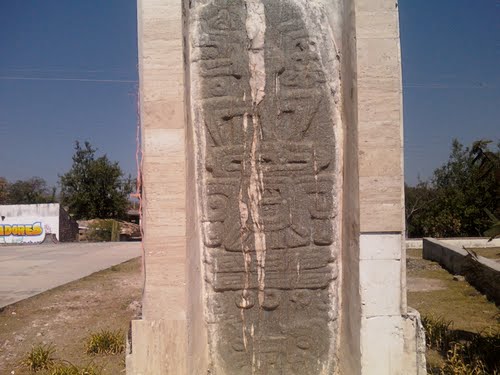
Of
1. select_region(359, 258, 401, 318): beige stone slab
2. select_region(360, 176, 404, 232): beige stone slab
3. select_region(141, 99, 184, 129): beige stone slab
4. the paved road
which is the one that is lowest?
the paved road

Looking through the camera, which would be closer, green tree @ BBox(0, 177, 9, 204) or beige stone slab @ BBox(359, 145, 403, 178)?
beige stone slab @ BBox(359, 145, 403, 178)

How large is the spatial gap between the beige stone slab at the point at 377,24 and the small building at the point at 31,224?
2808 cm

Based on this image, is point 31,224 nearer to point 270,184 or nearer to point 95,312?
point 95,312

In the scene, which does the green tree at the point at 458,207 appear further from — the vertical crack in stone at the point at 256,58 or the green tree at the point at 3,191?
the green tree at the point at 3,191

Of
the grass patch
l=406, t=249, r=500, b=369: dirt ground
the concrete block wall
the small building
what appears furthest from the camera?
the small building

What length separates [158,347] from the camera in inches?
120

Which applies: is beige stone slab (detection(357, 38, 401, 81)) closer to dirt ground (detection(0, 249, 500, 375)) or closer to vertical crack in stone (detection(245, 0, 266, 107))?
vertical crack in stone (detection(245, 0, 266, 107))

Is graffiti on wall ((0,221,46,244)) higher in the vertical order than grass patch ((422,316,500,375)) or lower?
lower

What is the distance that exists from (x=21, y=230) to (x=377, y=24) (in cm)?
2943

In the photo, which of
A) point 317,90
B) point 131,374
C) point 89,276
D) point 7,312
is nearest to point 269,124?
point 317,90

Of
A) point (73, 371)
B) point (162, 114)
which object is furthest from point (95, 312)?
point (162, 114)

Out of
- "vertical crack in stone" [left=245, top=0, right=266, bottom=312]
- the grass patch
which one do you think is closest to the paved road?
"vertical crack in stone" [left=245, top=0, right=266, bottom=312]

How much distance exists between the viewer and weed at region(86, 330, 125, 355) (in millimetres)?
5668

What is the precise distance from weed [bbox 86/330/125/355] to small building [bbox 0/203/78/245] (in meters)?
24.3
